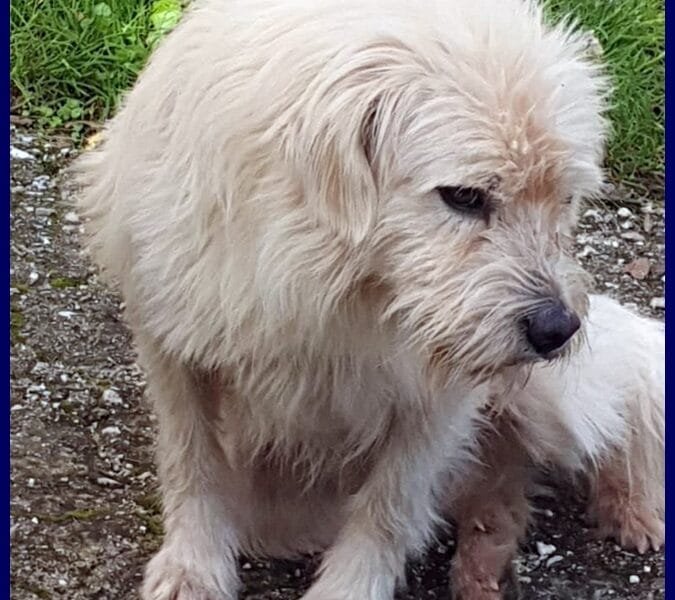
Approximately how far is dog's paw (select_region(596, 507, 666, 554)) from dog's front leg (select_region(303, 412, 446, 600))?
53cm

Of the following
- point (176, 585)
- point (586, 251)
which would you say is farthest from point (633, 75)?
point (176, 585)

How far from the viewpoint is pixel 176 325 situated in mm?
2893

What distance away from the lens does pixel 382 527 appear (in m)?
3.12

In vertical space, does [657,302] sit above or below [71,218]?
above

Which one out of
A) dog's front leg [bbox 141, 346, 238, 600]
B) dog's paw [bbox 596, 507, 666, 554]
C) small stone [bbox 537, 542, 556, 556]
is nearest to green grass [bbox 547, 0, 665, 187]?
dog's paw [bbox 596, 507, 666, 554]

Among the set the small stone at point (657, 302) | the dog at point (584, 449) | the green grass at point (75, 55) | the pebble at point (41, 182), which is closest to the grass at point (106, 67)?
the green grass at point (75, 55)

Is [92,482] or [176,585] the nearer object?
[176,585]

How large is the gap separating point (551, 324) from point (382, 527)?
788 millimetres

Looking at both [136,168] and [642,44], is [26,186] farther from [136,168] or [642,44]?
[642,44]

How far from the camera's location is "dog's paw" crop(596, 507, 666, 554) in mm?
3451

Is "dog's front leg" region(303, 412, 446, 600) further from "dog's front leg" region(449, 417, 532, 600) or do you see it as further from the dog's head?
the dog's head

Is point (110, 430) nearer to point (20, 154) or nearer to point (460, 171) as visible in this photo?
Result: point (20, 154)

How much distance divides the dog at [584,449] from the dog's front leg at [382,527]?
0.17 meters

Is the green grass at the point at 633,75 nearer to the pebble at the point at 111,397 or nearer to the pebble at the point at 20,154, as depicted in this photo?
the pebble at the point at 20,154
